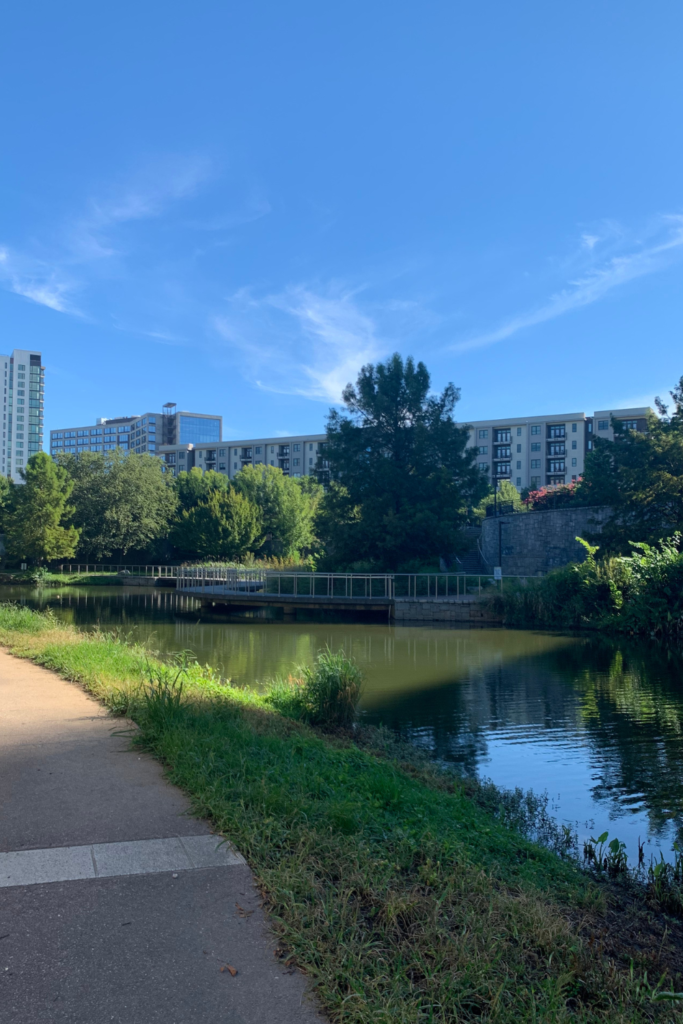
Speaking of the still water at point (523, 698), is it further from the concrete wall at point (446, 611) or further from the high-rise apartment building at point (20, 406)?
the high-rise apartment building at point (20, 406)

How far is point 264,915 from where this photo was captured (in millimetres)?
3482

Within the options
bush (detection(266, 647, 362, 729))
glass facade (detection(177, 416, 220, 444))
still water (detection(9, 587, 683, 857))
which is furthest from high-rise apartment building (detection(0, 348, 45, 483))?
bush (detection(266, 647, 362, 729))

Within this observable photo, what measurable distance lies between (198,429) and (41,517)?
110313mm

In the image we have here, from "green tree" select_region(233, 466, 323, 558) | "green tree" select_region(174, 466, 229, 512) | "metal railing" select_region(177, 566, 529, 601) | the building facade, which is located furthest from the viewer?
the building facade

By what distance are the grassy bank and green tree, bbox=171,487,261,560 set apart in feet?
173

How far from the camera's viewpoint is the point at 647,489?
95.4ft

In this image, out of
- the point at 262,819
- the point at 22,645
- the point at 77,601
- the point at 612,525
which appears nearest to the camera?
the point at 262,819

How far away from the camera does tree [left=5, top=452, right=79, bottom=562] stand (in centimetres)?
5809

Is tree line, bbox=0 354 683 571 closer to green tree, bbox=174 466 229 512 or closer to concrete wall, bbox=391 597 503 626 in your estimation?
green tree, bbox=174 466 229 512

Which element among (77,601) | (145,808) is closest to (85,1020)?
(145,808)

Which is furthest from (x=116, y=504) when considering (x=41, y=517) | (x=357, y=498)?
(x=357, y=498)

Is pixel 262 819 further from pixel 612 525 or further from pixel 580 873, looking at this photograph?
pixel 612 525

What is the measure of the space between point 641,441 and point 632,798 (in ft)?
83.4

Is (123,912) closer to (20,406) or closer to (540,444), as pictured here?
(540,444)
